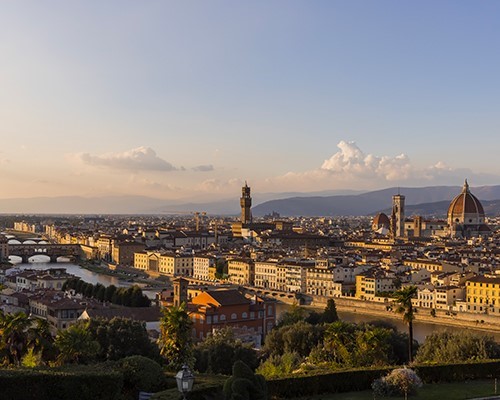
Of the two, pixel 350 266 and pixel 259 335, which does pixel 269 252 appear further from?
pixel 259 335

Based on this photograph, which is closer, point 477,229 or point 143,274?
point 143,274

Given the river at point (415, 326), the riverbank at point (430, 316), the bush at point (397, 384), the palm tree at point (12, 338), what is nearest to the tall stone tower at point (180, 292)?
the river at point (415, 326)

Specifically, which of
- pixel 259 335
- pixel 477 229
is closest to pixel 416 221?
pixel 477 229

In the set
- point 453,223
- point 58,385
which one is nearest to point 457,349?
point 58,385

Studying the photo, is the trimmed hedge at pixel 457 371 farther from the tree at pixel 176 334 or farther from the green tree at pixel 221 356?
the green tree at pixel 221 356

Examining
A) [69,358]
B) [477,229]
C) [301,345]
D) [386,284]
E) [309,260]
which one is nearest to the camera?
[69,358]

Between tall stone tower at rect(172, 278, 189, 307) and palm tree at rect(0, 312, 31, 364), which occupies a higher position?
palm tree at rect(0, 312, 31, 364)

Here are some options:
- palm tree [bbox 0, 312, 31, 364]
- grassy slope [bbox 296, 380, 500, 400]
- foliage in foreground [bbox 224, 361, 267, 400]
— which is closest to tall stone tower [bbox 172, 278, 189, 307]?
palm tree [bbox 0, 312, 31, 364]

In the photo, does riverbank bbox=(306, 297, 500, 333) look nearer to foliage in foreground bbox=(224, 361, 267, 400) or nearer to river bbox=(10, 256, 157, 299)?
river bbox=(10, 256, 157, 299)
